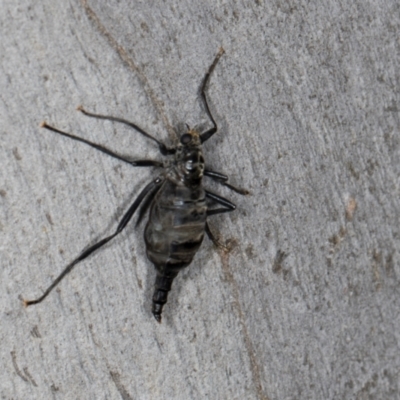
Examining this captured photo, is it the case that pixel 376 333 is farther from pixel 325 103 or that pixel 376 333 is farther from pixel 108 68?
pixel 108 68

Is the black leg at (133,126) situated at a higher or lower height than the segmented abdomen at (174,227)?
higher

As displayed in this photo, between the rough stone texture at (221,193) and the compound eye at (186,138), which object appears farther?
the compound eye at (186,138)

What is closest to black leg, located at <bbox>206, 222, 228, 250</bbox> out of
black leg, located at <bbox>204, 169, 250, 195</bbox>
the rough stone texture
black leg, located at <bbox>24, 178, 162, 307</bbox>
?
the rough stone texture

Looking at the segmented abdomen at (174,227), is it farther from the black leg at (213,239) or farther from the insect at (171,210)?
the black leg at (213,239)

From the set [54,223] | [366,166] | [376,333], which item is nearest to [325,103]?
[366,166]

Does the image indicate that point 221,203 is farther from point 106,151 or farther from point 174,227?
point 106,151

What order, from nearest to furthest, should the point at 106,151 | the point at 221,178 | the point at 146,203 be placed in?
the point at 106,151 → the point at 146,203 → the point at 221,178

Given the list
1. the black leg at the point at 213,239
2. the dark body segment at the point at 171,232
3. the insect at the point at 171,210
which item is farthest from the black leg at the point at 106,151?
the black leg at the point at 213,239

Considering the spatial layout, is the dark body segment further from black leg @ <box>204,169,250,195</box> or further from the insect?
black leg @ <box>204,169,250,195</box>

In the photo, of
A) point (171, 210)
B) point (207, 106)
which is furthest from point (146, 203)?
point (207, 106)
